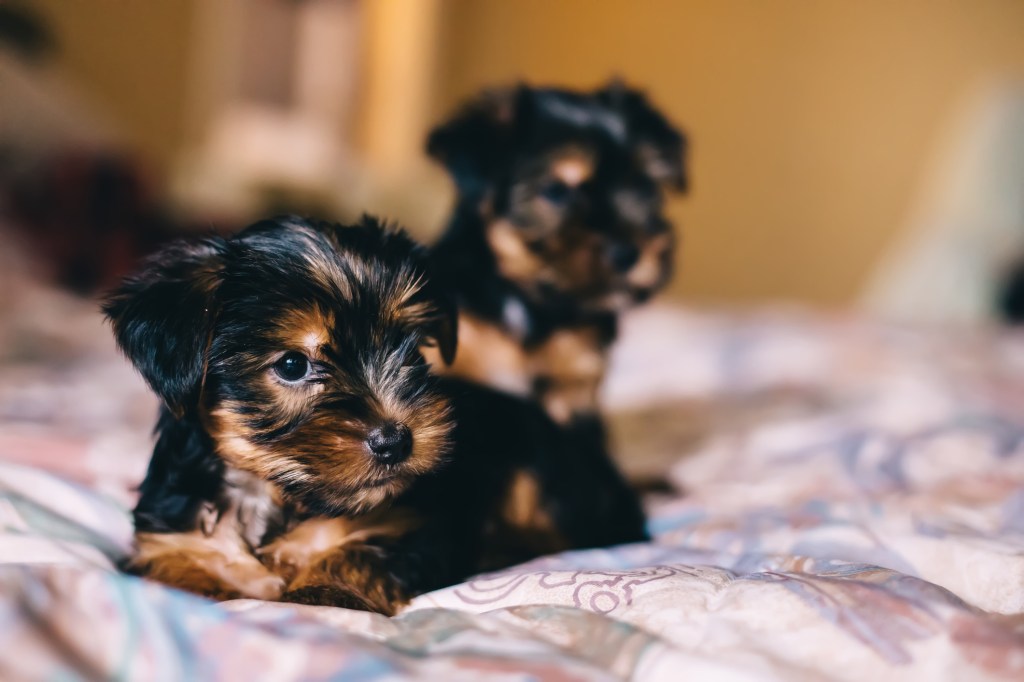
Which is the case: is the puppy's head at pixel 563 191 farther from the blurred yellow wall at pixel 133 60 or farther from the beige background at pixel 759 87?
the beige background at pixel 759 87

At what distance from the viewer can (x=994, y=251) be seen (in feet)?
17.9

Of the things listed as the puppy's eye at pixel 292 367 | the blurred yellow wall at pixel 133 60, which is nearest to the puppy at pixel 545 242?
the puppy's eye at pixel 292 367

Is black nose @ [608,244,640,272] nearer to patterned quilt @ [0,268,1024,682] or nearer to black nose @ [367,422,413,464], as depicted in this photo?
patterned quilt @ [0,268,1024,682]

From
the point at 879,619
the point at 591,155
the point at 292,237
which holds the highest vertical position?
the point at 591,155

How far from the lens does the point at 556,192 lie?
232cm

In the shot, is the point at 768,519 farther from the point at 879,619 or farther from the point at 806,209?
the point at 806,209

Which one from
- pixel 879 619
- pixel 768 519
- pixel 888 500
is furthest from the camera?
pixel 888 500

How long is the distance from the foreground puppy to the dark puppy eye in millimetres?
744

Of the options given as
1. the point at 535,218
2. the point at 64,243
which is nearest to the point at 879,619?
the point at 535,218

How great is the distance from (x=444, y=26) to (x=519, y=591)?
7.69 metres

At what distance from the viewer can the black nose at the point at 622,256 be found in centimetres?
227

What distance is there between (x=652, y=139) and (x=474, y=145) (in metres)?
0.55

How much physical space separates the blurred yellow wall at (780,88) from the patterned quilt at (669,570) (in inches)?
186

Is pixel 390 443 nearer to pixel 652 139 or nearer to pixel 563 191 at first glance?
pixel 563 191
